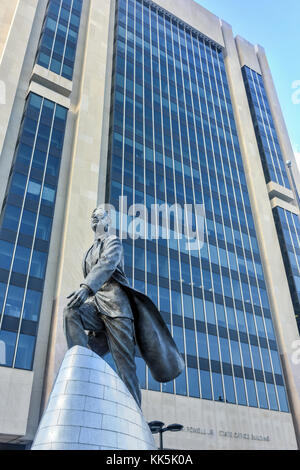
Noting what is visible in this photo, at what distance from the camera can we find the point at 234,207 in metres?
43.6

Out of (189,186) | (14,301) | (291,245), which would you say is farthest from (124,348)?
(291,245)

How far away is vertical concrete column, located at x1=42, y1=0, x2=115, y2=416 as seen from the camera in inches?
1057

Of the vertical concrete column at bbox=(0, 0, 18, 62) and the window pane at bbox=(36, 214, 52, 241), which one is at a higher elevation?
the vertical concrete column at bbox=(0, 0, 18, 62)

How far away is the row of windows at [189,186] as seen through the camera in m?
32.2

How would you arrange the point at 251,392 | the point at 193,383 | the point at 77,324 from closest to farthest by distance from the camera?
the point at 77,324 < the point at 193,383 < the point at 251,392

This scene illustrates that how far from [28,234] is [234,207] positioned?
2260 centimetres

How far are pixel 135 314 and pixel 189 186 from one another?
115 feet

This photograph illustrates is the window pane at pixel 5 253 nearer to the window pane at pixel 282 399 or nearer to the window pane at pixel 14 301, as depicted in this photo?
the window pane at pixel 14 301

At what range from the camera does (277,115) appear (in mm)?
56781

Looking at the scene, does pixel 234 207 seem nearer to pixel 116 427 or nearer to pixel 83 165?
pixel 83 165

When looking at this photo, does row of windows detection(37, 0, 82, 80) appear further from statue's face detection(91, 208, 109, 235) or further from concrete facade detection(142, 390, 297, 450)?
statue's face detection(91, 208, 109, 235)

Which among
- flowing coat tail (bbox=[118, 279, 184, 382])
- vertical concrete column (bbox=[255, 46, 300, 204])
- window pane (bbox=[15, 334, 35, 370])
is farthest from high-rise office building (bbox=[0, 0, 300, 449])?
flowing coat tail (bbox=[118, 279, 184, 382])

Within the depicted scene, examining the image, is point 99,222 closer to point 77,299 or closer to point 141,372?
point 77,299
